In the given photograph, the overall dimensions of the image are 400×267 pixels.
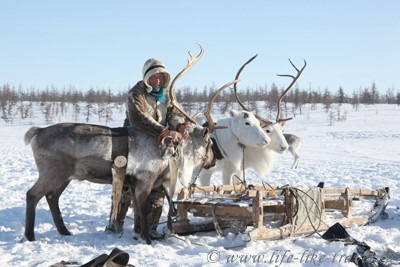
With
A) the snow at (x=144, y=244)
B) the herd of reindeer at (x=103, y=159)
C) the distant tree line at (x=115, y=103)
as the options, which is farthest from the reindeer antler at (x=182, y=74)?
the distant tree line at (x=115, y=103)

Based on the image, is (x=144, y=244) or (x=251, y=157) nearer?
(x=144, y=244)

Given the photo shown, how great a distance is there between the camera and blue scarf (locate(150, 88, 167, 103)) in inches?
248

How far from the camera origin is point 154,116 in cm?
630

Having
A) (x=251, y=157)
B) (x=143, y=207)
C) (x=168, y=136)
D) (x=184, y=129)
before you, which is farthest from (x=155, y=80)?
(x=251, y=157)

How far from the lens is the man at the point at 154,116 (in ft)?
19.3

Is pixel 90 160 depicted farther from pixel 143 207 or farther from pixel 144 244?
pixel 144 244

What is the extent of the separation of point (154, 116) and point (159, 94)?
0.29 meters

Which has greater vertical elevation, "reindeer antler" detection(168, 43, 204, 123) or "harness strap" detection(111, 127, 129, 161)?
"reindeer antler" detection(168, 43, 204, 123)

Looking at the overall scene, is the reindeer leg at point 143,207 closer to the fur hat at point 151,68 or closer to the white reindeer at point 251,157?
the fur hat at point 151,68

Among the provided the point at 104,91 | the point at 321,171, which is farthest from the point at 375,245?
the point at 104,91

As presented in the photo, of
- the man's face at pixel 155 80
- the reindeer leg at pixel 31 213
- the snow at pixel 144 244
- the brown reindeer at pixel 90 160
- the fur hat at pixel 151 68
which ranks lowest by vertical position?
the snow at pixel 144 244

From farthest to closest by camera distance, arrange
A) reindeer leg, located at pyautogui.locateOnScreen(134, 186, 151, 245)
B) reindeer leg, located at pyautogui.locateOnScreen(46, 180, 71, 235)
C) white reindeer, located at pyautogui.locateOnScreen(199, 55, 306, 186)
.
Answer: white reindeer, located at pyautogui.locateOnScreen(199, 55, 306, 186), reindeer leg, located at pyautogui.locateOnScreen(46, 180, 71, 235), reindeer leg, located at pyautogui.locateOnScreen(134, 186, 151, 245)

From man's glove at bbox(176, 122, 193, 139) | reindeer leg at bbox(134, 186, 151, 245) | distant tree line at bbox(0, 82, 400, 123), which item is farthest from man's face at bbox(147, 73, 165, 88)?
distant tree line at bbox(0, 82, 400, 123)

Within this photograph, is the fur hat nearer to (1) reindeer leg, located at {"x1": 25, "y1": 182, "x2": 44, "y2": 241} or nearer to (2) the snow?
(1) reindeer leg, located at {"x1": 25, "y1": 182, "x2": 44, "y2": 241}
